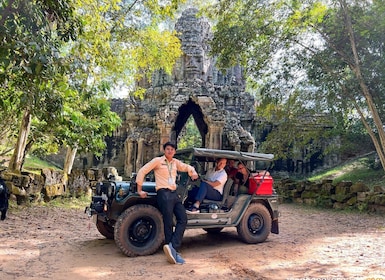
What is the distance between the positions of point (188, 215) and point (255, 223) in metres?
1.61

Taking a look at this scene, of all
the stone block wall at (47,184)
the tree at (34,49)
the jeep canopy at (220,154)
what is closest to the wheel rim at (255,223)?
the jeep canopy at (220,154)

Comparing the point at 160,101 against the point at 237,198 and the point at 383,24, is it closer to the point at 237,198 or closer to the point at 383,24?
the point at 383,24

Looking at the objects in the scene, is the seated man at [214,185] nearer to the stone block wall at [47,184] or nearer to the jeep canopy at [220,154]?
the jeep canopy at [220,154]

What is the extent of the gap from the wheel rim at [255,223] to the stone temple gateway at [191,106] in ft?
46.7

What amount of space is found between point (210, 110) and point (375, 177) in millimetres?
9971

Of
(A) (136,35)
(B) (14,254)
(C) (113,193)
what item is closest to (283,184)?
(A) (136,35)

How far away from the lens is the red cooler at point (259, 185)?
23.2ft

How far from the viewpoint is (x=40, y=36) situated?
4652mm

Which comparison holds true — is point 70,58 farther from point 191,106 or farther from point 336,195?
point 191,106

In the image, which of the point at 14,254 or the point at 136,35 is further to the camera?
the point at 136,35

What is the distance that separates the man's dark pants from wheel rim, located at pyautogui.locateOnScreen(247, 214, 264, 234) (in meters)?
1.94

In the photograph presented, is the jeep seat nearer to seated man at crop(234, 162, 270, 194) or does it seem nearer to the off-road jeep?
the off-road jeep

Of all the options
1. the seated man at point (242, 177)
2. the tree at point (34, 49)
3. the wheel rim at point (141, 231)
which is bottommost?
the wheel rim at point (141, 231)

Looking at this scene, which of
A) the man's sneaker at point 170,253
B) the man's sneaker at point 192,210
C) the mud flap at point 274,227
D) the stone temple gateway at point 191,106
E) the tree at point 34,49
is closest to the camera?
the tree at point 34,49
